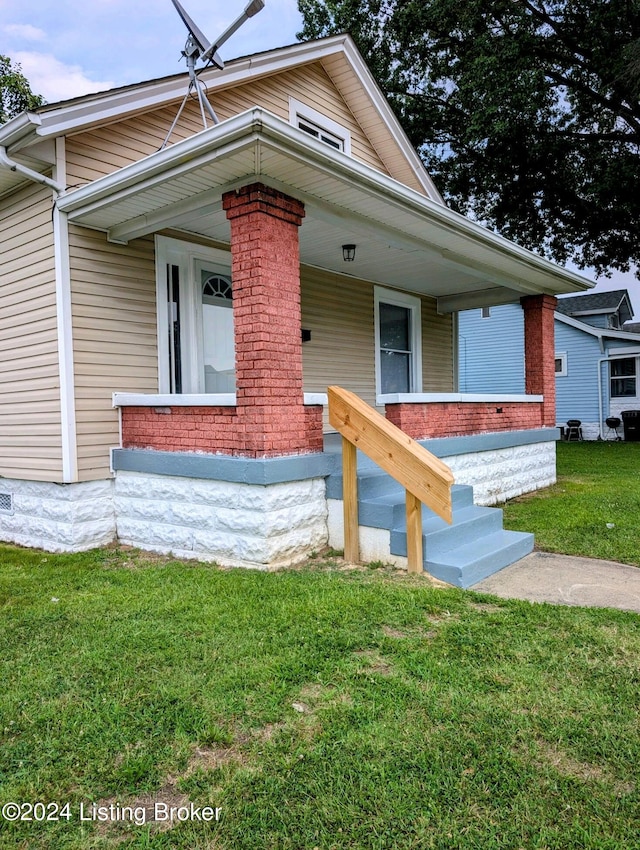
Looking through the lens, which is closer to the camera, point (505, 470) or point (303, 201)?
point (303, 201)

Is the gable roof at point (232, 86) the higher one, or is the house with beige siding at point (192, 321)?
the gable roof at point (232, 86)

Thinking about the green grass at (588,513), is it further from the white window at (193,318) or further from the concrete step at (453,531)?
the white window at (193,318)

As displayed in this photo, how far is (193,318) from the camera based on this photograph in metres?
6.42

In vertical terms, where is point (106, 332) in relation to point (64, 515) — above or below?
above

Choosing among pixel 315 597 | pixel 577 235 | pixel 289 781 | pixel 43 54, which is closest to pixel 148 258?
pixel 315 597

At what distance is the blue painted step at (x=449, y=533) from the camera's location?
440cm

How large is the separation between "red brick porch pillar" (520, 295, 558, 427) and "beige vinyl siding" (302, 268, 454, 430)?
2.53 metres

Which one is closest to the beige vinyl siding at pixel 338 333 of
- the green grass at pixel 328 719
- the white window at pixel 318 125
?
the white window at pixel 318 125

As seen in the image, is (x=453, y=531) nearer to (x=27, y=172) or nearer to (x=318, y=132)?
(x=27, y=172)

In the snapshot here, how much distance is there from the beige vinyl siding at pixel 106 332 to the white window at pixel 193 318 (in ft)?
0.43

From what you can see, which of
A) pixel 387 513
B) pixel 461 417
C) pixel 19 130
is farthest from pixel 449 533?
pixel 19 130

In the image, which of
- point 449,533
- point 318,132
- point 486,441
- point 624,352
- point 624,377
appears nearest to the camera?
point 449,533

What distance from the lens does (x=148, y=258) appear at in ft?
19.8

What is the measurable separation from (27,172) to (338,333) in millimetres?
4526
